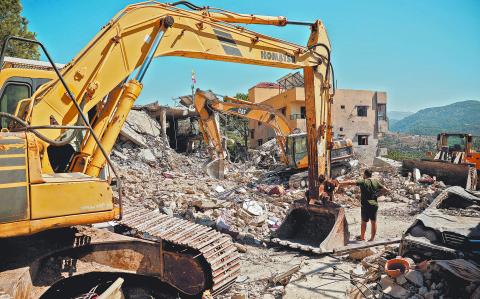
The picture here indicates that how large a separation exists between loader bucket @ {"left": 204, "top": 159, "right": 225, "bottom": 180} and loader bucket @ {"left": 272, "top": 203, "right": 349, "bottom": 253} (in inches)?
244

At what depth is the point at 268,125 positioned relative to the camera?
15.2m

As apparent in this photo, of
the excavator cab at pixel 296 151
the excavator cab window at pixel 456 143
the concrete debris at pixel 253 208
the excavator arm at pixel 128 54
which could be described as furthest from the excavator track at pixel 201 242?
the excavator cab window at pixel 456 143

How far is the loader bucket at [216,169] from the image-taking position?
13.0m

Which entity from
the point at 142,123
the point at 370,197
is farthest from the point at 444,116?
the point at 370,197

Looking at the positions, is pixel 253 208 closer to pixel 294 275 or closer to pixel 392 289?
pixel 294 275

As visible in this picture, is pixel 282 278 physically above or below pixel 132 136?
below

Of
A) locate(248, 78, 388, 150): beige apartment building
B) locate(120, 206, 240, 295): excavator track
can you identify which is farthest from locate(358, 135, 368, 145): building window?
locate(120, 206, 240, 295): excavator track

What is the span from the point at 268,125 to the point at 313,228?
8651 millimetres

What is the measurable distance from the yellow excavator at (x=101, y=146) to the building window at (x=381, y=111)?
2551 cm

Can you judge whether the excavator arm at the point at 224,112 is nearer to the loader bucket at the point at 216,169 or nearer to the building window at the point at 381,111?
the loader bucket at the point at 216,169

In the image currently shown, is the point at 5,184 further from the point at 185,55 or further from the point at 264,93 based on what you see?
the point at 264,93

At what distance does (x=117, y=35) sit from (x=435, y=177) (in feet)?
43.0

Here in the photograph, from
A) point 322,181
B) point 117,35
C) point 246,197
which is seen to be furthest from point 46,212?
point 246,197

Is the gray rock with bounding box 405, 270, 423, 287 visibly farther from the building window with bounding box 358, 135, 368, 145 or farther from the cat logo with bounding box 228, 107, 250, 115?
the building window with bounding box 358, 135, 368, 145
